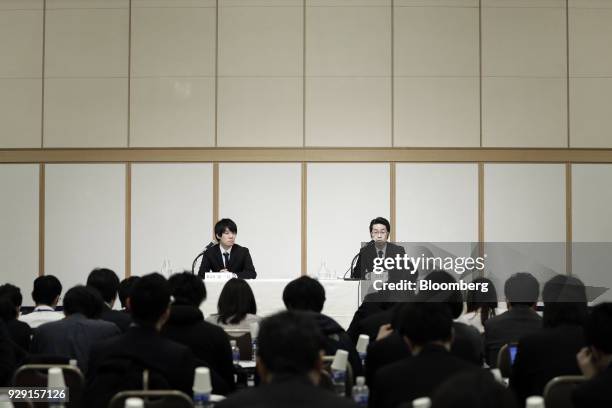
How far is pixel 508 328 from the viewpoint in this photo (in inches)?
187

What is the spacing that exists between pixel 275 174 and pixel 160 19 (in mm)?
2479

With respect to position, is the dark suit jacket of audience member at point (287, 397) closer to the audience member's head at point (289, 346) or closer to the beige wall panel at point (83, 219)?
the audience member's head at point (289, 346)

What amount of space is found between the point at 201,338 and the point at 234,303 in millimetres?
1058

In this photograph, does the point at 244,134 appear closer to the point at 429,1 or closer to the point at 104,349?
the point at 429,1

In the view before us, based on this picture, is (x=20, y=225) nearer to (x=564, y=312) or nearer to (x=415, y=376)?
(x=564, y=312)

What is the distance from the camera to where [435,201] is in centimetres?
985

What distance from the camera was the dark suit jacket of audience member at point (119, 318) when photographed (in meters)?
4.93

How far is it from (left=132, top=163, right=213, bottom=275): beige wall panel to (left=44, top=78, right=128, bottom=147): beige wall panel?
0.67 meters

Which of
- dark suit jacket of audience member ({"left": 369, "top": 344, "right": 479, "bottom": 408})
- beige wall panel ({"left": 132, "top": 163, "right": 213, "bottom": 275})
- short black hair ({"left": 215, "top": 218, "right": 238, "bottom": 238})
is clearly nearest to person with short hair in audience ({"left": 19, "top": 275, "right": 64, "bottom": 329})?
short black hair ({"left": 215, "top": 218, "right": 238, "bottom": 238})

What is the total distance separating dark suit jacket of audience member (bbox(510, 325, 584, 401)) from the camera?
3652mm

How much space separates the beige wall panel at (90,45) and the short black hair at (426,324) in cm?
767

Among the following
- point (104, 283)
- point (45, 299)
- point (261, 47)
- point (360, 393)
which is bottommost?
point (360, 393)

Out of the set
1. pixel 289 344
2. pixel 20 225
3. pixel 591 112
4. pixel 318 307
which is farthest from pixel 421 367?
pixel 20 225

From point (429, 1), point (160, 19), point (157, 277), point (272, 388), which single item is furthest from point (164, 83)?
point (272, 388)
